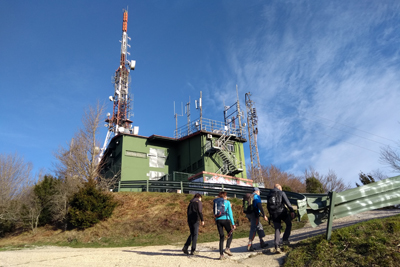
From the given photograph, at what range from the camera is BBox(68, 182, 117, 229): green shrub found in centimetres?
1625

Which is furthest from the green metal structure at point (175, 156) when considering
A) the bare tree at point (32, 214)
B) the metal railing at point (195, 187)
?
the bare tree at point (32, 214)

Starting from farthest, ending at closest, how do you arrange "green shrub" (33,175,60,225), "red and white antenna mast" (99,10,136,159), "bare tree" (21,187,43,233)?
"red and white antenna mast" (99,10,136,159), "green shrub" (33,175,60,225), "bare tree" (21,187,43,233)

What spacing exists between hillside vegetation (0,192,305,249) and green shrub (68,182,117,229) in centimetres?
40

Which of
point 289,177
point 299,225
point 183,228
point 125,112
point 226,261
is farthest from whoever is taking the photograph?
point 289,177

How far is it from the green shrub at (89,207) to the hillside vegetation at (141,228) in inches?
15.8

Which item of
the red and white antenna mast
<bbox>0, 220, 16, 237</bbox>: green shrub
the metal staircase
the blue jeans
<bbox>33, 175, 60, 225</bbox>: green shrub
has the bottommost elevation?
the blue jeans

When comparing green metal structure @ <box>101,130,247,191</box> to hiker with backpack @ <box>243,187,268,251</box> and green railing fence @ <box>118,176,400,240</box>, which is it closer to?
hiker with backpack @ <box>243,187,268,251</box>

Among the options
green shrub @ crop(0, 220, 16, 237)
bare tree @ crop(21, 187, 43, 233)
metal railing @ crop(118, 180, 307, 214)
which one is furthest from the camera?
green shrub @ crop(0, 220, 16, 237)

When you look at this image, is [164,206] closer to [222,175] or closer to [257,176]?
[222,175]

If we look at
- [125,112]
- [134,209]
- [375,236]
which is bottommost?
[375,236]

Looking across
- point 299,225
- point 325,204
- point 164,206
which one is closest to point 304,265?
point 325,204

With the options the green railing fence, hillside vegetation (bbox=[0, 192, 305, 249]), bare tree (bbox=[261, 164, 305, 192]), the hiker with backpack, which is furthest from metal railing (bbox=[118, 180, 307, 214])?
bare tree (bbox=[261, 164, 305, 192])

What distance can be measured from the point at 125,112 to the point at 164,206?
30.4 meters

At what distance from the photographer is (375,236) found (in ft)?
20.0
